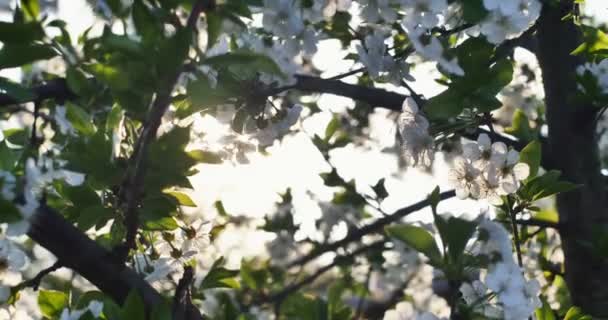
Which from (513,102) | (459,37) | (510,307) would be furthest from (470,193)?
(513,102)

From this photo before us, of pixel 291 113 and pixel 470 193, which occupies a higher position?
pixel 291 113

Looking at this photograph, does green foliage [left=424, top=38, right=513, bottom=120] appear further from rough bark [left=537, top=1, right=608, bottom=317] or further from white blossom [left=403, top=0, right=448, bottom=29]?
rough bark [left=537, top=1, right=608, bottom=317]

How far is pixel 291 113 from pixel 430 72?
0.76 meters

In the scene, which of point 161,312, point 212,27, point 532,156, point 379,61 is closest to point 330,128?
point 379,61

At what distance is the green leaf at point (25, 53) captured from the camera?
3.19 ft

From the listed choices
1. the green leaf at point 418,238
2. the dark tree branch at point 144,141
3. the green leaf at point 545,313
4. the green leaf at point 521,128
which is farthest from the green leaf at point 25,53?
the green leaf at point 521,128

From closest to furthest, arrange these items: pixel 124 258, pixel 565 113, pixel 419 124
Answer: pixel 124 258
pixel 419 124
pixel 565 113

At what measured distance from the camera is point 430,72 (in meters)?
2.20

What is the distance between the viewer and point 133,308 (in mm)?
1123

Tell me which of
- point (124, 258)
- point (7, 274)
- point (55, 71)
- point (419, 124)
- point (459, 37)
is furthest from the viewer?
point (55, 71)

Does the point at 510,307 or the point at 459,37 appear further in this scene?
the point at 459,37

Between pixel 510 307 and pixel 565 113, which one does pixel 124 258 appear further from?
pixel 565 113

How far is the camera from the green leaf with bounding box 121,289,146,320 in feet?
3.68

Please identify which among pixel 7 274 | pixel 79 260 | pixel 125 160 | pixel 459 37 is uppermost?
pixel 459 37
